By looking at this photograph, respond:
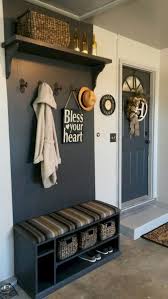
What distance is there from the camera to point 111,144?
3.16 meters

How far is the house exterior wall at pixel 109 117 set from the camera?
295cm

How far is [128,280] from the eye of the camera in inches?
87.7

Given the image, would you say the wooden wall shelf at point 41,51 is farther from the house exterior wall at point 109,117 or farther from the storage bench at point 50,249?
the storage bench at point 50,249

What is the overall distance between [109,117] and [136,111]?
61 cm

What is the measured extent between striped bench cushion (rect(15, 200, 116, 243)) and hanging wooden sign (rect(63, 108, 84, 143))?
708 millimetres

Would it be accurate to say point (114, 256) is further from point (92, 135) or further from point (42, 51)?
point (42, 51)

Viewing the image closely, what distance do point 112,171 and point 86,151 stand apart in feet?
1.87

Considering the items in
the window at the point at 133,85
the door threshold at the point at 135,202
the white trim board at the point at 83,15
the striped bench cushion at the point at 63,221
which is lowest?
the door threshold at the point at 135,202

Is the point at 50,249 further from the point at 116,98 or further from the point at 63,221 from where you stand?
the point at 116,98

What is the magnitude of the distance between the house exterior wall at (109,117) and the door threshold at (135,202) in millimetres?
240

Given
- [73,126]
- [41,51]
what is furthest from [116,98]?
[41,51]

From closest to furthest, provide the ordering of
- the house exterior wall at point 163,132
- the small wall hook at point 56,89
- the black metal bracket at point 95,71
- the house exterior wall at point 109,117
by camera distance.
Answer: the small wall hook at point 56,89 < the black metal bracket at point 95,71 < the house exterior wall at point 109,117 < the house exterior wall at point 163,132

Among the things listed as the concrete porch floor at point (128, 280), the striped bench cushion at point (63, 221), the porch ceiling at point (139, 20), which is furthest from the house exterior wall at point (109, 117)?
the concrete porch floor at point (128, 280)

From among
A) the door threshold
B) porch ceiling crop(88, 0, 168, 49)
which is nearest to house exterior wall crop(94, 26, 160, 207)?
porch ceiling crop(88, 0, 168, 49)
